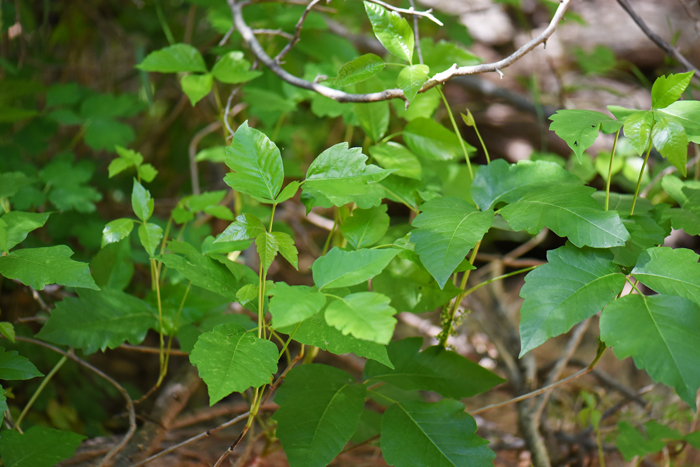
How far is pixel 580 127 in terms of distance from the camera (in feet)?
2.74

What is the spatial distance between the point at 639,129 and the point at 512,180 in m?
0.25

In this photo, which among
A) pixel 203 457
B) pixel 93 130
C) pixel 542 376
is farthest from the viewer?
pixel 93 130

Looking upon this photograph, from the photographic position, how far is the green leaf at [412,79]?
87 cm

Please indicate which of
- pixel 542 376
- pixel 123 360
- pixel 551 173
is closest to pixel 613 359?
pixel 542 376

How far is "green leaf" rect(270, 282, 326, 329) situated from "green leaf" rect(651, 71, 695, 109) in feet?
2.32

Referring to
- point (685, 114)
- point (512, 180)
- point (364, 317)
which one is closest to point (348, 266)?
point (364, 317)

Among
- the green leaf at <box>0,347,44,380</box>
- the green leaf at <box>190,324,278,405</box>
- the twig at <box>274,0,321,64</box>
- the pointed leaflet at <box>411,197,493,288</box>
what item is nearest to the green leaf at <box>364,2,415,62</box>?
the twig at <box>274,0,321,64</box>

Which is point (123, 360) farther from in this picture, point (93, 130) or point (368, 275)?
point (368, 275)

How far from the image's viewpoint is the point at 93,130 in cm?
183

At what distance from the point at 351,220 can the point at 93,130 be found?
1.39 meters

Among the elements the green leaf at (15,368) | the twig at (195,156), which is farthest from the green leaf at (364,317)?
the twig at (195,156)

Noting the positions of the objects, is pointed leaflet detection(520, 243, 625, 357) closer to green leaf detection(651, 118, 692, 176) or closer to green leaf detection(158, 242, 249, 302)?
green leaf detection(651, 118, 692, 176)

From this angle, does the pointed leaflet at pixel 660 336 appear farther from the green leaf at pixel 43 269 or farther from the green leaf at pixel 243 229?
the green leaf at pixel 43 269

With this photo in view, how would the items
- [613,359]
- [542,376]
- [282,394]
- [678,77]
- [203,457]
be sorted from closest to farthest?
[678,77]
[282,394]
[203,457]
[542,376]
[613,359]
